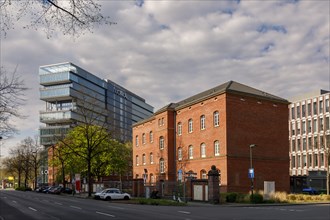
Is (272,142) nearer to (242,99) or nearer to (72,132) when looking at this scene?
(242,99)

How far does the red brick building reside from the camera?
178 feet

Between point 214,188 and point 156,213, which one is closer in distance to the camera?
point 156,213

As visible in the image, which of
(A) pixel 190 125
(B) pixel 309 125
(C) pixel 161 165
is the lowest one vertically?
(C) pixel 161 165

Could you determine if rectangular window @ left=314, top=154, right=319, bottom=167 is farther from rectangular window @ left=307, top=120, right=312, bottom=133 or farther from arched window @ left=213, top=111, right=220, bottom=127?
arched window @ left=213, top=111, right=220, bottom=127

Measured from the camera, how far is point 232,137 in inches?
2142

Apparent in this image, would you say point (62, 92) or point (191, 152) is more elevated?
point (62, 92)

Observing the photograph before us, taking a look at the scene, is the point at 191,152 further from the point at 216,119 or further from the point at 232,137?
the point at 232,137

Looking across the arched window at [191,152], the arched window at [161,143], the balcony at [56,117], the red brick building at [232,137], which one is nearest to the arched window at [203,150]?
Result: the red brick building at [232,137]

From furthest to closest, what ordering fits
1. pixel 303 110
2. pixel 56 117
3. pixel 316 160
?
pixel 56 117 → pixel 303 110 → pixel 316 160

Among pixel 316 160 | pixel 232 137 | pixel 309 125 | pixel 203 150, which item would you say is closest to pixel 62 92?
pixel 309 125

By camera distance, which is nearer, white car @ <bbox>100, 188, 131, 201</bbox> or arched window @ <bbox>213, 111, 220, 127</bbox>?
white car @ <bbox>100, 188, 131, 201</bbox>

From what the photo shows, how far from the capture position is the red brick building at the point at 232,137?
54284mm

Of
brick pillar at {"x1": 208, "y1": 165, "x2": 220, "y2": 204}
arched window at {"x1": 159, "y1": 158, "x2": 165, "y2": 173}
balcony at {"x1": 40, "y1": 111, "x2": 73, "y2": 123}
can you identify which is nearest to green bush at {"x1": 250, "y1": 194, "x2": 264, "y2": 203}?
brick pillar at {"x1": 208, "y1": 165, "x2": 220, "y2": 204}

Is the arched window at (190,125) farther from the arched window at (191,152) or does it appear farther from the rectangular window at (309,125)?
the rectangular window at (309,125)
